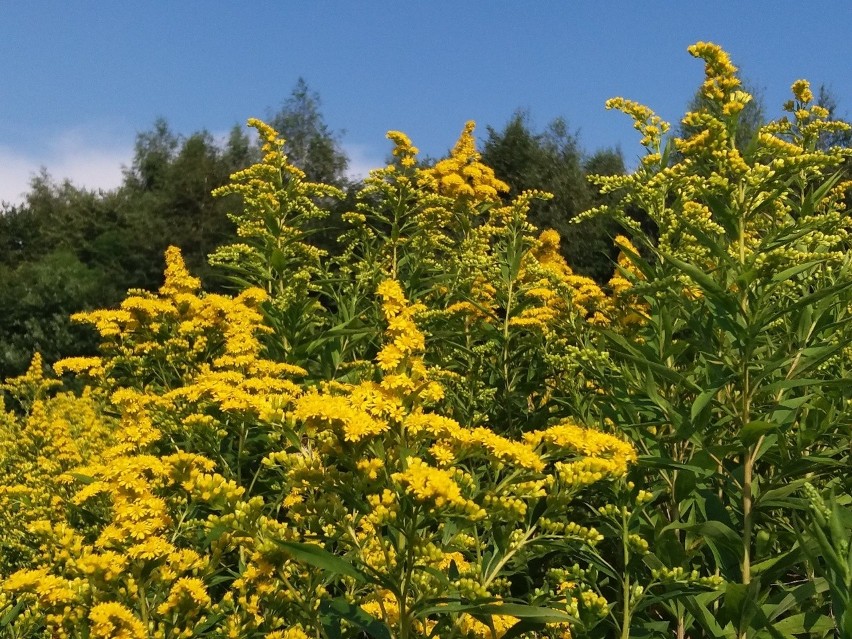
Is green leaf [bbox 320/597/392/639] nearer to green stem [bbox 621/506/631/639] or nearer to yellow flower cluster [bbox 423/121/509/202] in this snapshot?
green stem [bbox 621/506/631/639]

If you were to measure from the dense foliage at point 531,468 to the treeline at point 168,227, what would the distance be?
12443 millimetres

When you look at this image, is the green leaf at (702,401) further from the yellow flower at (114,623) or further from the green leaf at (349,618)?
the yellow flower at (114,623)

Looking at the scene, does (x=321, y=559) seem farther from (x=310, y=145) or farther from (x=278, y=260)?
(x=310, y=145)

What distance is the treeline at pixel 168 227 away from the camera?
19.0 meters

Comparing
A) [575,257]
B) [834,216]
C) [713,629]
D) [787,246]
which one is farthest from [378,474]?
[575,257]

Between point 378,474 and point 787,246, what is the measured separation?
154cm

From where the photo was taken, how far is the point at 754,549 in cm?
240

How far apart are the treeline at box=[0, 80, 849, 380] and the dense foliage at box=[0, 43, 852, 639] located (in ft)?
40.8

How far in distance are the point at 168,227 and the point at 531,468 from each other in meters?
23.9

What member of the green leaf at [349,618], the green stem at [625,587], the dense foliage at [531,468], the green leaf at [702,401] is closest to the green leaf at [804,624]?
the dense foliage at [531,468]

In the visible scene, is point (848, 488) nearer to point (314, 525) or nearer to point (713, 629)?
point (713, 629)

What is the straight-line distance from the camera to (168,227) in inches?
937

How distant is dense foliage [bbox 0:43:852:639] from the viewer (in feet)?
6.27

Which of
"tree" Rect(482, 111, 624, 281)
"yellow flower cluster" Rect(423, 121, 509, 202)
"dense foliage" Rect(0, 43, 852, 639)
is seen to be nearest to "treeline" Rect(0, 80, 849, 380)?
"tree" Rect(482, 111, 624, 281)
